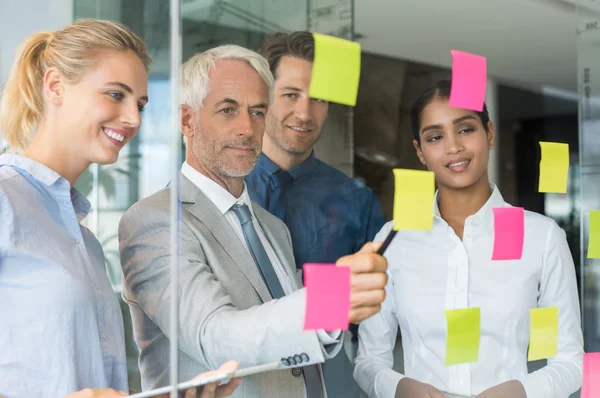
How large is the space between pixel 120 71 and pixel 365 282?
669mm

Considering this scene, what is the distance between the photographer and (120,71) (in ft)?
4.64

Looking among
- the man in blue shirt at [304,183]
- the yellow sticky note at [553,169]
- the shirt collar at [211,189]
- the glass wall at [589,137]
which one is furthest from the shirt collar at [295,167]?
the glass wall at [589,137]

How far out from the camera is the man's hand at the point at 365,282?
1.26m

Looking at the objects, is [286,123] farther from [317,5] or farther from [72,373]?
[72,373]

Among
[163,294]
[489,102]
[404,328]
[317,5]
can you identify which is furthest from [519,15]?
[163,294]

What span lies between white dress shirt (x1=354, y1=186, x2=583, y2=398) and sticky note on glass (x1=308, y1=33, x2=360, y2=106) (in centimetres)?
34

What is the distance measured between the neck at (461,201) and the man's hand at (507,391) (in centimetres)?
38

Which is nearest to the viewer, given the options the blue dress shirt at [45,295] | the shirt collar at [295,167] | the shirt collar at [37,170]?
the blue dress shirt at [45,295]

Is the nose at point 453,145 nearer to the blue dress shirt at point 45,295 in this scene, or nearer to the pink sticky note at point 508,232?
the pink sticky note at point 508,232

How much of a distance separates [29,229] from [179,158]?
13.0 inches

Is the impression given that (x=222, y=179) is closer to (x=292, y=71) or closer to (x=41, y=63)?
(x=292, y=71)

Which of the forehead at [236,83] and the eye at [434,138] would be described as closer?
the forehead at [236,83]

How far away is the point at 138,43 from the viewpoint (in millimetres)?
1476

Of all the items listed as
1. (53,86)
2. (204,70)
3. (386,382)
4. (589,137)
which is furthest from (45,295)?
(589,137)
